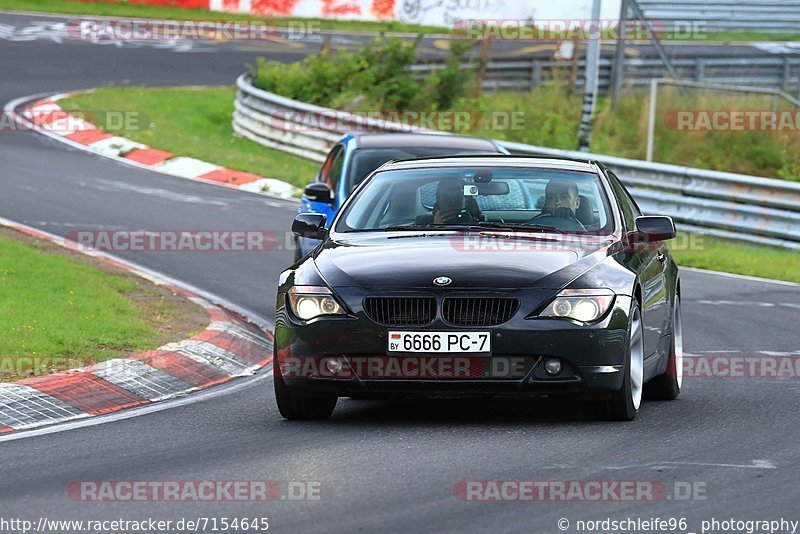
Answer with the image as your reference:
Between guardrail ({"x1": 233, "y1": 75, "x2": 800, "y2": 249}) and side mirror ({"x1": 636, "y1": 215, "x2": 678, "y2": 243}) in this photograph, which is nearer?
side mirror ({"x1": 636, "y1": 215, "x2": 678, "y2": 243})

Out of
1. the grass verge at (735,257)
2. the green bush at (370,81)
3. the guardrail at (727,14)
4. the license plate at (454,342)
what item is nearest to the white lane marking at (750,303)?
the grass verge at (735,257)

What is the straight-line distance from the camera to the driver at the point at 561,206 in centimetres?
931

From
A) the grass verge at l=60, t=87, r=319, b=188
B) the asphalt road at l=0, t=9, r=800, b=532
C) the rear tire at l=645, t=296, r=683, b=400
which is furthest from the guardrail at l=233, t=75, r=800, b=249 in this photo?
the rear tire at l=645, t=296, r=683, b=400

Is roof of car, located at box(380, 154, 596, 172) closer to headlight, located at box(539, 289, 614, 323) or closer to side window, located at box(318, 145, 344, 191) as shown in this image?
headlight, located at box(539, 289, 614, 323)

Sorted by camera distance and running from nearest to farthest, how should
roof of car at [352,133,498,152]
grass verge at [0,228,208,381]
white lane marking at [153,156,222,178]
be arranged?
grass verge at [0,228,208,381] < roof of car at [352,133,498,152] < white lane marking at [153,156,222,178]

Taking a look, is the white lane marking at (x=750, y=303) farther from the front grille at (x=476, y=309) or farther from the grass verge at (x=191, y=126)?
the grass verge at (x=191, y=126)

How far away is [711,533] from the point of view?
5965 millimetres

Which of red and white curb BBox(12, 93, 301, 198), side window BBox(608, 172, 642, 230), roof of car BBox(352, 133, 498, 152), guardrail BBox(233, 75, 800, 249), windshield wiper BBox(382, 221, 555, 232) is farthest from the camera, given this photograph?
red and white curb BBox(12, 93, 301, 198)

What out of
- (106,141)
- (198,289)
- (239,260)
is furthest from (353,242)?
(106,141)

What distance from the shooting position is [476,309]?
26.7 feet

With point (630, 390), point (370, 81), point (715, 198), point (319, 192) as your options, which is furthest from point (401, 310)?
point (370, 81)

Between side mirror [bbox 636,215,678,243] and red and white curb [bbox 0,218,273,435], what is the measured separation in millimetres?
2962

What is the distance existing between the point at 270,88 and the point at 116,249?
41.2 ft

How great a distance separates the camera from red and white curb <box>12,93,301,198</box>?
23094mm
